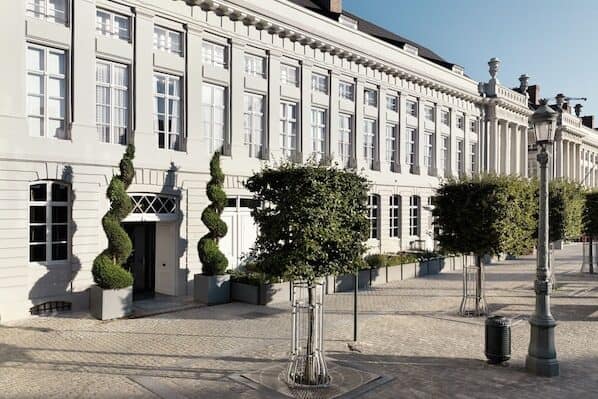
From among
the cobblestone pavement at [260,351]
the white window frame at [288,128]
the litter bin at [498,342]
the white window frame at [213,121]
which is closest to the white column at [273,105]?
the white window frame at [288,128]

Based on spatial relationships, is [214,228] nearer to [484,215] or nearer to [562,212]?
[484,215]

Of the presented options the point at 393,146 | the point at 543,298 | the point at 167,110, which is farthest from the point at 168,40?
the point at 393,146

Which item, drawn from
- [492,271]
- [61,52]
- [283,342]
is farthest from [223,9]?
[492,271]

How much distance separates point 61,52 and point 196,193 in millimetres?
6502

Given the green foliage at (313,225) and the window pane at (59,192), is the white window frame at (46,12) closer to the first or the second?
the window pane at (59,192)

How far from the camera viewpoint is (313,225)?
9000 millimetres

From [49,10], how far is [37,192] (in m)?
5.47

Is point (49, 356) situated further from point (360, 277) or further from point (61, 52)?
point (360, 277)

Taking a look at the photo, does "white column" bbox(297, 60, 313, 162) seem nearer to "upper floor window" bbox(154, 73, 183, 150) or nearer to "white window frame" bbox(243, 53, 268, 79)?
"white window frame" bbox(243, 53, 268, 79)

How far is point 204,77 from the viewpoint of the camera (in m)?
19.8

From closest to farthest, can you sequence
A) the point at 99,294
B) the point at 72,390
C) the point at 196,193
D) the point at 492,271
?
the point at 72,390
the point at 99,294
the point at 196,193
the point at 492,271

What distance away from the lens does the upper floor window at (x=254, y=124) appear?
71.9 ft

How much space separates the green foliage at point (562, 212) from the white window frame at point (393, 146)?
10.8 meters

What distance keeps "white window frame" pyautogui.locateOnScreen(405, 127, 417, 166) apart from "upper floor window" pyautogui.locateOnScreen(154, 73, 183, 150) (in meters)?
17.1
